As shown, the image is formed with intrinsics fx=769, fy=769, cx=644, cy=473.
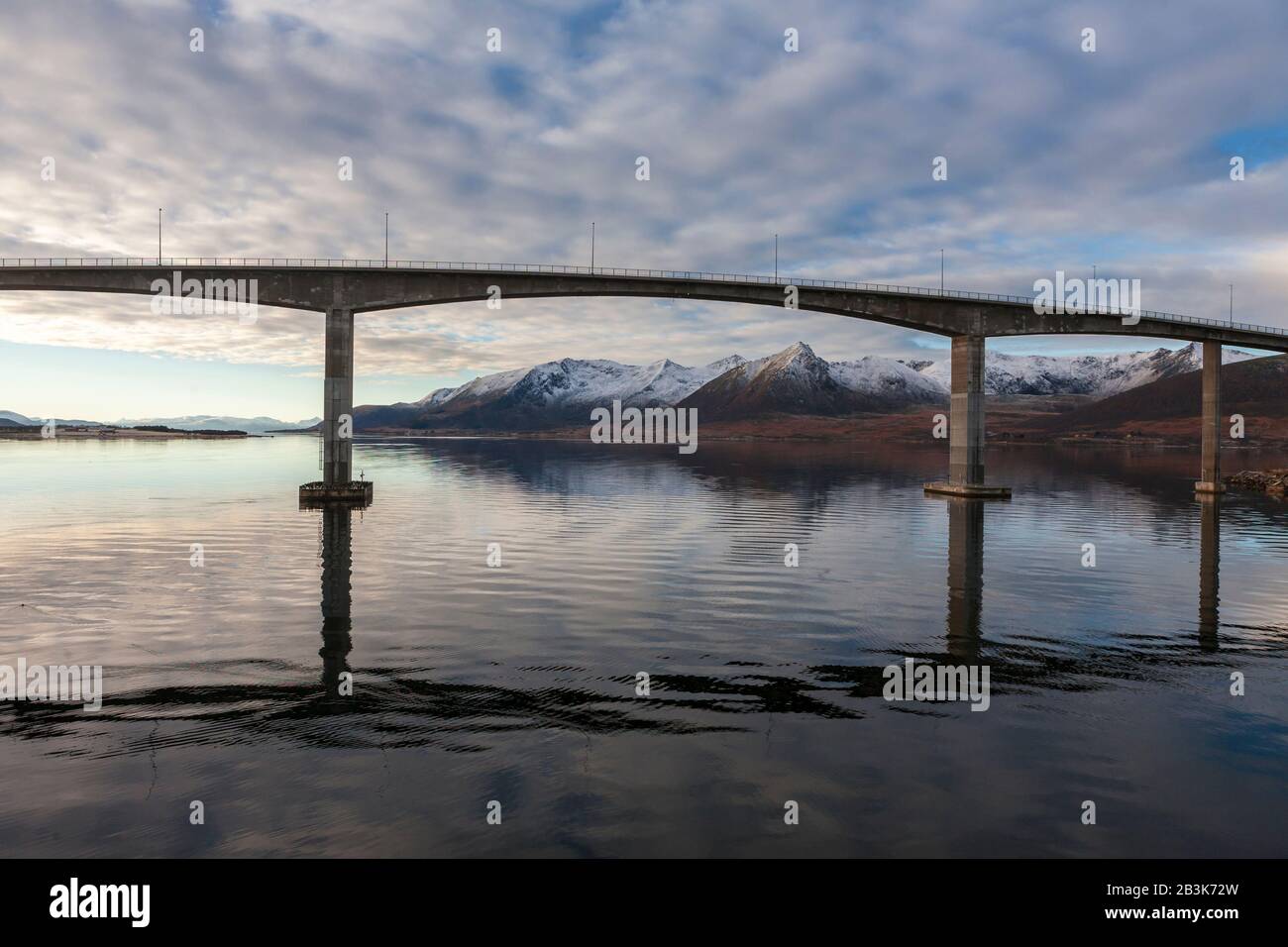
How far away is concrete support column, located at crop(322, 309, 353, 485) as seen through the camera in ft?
185

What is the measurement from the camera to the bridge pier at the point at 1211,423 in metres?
69.6

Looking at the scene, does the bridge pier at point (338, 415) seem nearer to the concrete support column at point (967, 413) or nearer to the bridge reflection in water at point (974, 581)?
the bridge reflection in water at point (974, 581)

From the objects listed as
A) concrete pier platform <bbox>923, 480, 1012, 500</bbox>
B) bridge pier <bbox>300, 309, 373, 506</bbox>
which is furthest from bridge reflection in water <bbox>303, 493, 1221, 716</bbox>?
concrete pier platform <bbox>923, 480, 1012, 500</bbox>

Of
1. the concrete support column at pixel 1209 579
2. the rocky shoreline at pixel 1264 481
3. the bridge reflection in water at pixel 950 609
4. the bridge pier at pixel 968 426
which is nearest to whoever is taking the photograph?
the bridge reflection in water at pixel 950 609

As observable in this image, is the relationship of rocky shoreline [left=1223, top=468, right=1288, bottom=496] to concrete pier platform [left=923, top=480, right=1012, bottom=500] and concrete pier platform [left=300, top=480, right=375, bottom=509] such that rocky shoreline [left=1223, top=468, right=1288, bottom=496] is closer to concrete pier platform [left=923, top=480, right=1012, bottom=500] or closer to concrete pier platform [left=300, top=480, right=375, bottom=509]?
concrete pier platform [left=923, top=480, right=1012, bottom=500]

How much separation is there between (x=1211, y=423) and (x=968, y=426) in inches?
1080

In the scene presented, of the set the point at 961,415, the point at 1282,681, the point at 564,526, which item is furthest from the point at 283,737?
the point at 961,415

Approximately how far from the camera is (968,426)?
63.5 m

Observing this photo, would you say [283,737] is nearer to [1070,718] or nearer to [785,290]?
[1070,718]

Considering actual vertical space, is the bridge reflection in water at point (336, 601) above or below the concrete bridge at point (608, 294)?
below

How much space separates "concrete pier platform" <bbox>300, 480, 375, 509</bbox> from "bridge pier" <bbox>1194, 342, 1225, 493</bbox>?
235 feet

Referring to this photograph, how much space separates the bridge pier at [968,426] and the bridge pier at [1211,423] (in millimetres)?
21762

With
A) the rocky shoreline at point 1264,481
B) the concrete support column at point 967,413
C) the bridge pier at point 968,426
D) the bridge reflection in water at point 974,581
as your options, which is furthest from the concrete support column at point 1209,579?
the rocky shoreline at point 1264,481
